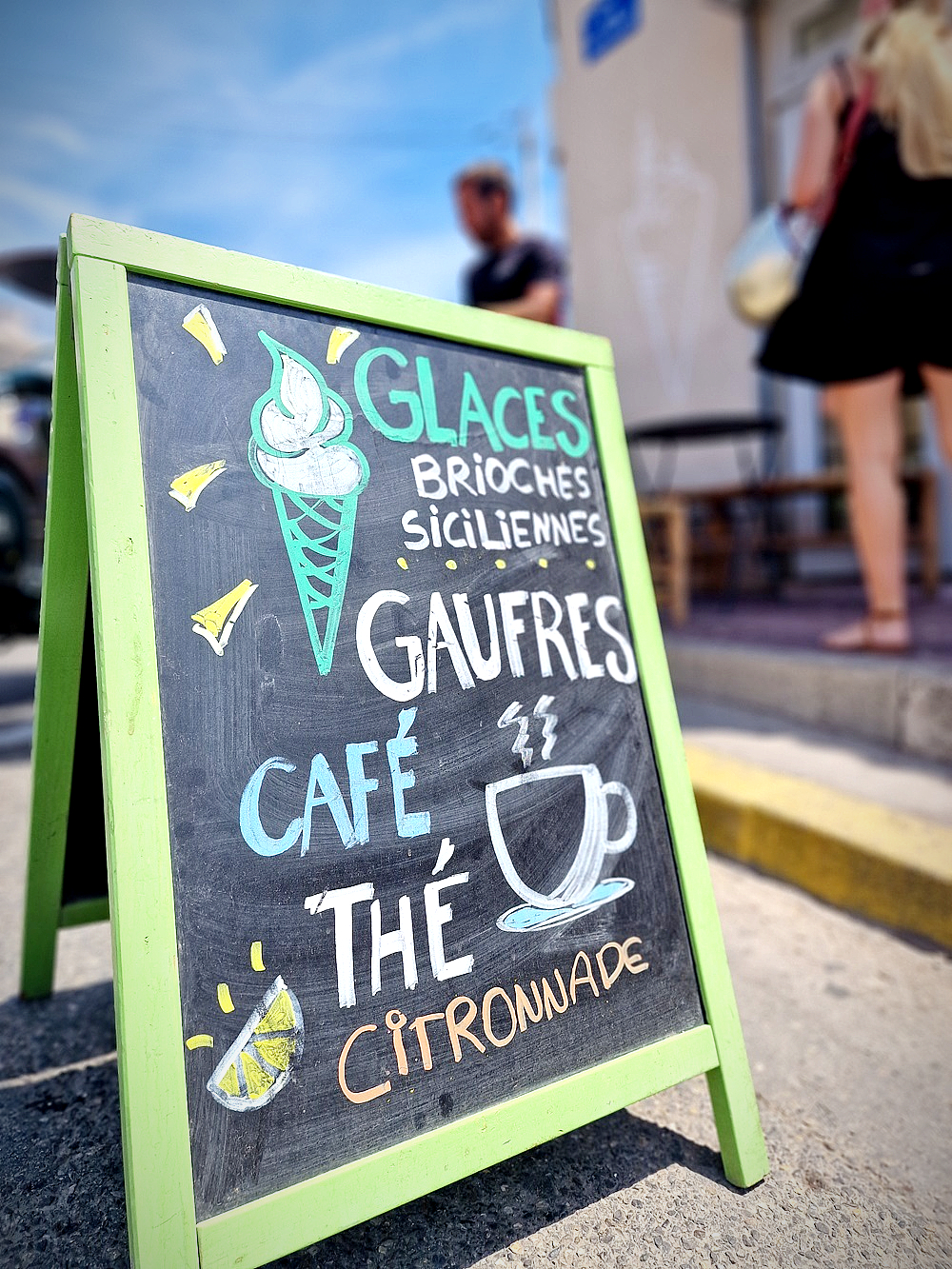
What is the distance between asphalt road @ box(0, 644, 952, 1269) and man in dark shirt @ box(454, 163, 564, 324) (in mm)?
3138

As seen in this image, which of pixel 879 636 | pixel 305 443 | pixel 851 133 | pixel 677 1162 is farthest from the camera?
pixel 879 636

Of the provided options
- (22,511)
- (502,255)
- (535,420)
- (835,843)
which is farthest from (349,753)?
(22,511)

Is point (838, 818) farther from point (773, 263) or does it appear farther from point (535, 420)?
point (773, 263)

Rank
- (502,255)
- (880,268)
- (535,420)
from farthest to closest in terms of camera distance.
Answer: (502,255), (880,268), (535,420)

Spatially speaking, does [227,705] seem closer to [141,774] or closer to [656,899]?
[141,774]

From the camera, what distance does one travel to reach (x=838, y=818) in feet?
7.04

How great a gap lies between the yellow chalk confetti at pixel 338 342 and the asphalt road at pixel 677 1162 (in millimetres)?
1210

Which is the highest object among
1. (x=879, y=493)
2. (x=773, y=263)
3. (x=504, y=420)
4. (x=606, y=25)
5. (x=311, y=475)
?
(x=606, y=25)

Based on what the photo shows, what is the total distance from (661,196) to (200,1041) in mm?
7682

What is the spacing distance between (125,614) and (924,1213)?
1.35 m

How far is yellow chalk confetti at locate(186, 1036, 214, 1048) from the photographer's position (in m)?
0.93

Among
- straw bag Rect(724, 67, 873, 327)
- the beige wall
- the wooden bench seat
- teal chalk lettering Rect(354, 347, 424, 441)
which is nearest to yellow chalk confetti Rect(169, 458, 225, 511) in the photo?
teal chalk lettering Rect(354, 347, 424, 441)

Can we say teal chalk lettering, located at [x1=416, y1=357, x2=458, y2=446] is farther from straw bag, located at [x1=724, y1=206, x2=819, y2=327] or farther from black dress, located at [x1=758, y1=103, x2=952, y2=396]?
straw bag, located at [x1=724, y1=206, x2=819, y2=327]

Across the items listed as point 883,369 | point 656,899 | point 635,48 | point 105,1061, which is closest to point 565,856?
point 656,899
